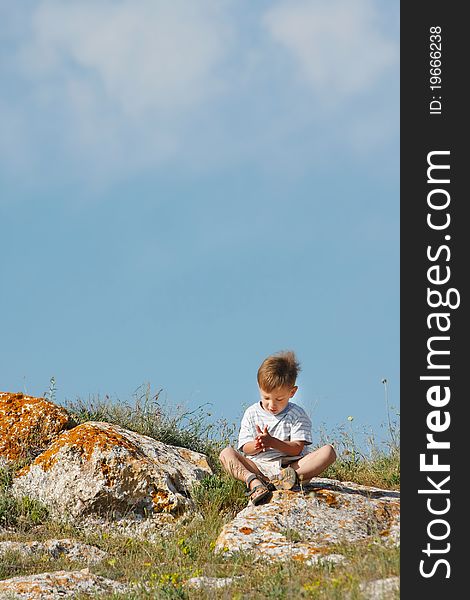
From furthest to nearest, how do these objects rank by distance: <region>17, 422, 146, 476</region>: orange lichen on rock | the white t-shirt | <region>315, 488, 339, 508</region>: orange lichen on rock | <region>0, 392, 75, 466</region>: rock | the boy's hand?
1. <region>0, 392, 75, 466</region>: rock
2. <region>17, 422, 146, 476</region>: orange lichen on rock
3. the white t-shirt
4. <region>315, 488, 339, 508</region>: orange lichen on rock
5. the boy's hand

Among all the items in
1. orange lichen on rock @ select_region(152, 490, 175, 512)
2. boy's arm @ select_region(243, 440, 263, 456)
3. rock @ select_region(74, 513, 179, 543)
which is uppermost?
boy's arm @ select_region(243, 440, 263, 456)

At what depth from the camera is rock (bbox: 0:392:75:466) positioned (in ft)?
34.9

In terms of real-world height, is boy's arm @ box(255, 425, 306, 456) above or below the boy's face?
below

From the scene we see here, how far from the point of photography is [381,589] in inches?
197

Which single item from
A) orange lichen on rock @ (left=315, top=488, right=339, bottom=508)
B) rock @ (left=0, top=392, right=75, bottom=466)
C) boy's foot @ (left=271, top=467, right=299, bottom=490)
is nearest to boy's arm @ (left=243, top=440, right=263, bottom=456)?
boy's foot @ (left=271, top=467, right=299, bottom=490)

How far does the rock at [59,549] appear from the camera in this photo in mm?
7928

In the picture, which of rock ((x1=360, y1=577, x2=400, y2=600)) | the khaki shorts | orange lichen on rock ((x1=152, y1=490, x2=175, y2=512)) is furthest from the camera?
orange lichen on rock ((x1=152, y1=490, x2=175, y2=512))

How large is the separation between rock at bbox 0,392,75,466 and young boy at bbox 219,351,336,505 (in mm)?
2939

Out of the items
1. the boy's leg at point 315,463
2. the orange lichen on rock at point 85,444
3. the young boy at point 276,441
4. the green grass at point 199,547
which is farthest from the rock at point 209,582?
the orange lichen on rock at point 85,444

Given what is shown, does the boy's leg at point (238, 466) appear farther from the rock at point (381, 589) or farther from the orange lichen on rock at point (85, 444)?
the rock at point (381, 589)

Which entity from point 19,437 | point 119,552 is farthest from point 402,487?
point 19,437

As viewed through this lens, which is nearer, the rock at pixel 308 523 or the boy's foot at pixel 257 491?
the rock at pixel 308 523

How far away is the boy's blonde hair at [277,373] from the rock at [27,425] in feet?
11.6

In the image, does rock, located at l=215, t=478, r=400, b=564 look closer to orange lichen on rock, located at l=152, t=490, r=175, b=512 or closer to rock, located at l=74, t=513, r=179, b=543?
rock, located at l=74, t=513, r=179, b=543
